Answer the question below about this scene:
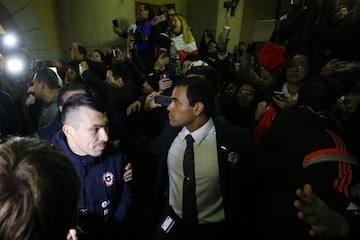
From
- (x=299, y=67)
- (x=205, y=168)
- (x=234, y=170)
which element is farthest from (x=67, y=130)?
(x=299, y=67)

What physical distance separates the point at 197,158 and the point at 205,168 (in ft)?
0.24

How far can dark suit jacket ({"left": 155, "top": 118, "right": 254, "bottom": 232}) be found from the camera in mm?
1475

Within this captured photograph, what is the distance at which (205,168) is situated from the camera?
4.84ft

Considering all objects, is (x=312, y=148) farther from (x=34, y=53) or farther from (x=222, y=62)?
(x=34, y=53)

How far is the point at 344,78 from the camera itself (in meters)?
1.98

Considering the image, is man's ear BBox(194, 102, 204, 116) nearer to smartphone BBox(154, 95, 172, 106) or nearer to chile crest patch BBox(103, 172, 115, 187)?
smartphone BBox(154, 95, 172, 106)

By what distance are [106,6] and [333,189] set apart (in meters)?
4.85

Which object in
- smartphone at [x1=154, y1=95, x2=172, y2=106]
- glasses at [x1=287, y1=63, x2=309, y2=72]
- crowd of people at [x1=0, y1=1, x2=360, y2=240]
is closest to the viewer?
crowd of people at [x1=0, y1=1, x2=360, y2=240]

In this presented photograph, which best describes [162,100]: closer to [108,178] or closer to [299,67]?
[108,178]

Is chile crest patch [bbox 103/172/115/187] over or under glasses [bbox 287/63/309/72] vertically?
under

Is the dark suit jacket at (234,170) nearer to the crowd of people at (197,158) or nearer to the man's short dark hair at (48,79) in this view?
the crowd of people at (197,158)

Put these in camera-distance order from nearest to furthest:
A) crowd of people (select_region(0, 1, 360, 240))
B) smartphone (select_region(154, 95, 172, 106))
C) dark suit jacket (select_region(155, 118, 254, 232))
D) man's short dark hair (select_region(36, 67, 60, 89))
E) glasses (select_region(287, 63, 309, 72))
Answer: crowd of people (select_region(0, 1, 360, 240)) → dark suit jacket (select_region(155, 118, 254, 232)) → smartphone (select_region(154, 95, 172, 106)) → glasses (select_region(287, 63, 309, 72)) → man's short dark hair (select_region(36, 67, 60, 89))

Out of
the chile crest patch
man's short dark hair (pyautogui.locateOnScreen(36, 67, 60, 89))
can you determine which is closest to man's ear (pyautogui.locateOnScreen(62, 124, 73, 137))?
the chile crest patch

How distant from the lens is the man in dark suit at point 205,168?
58.1 inches
